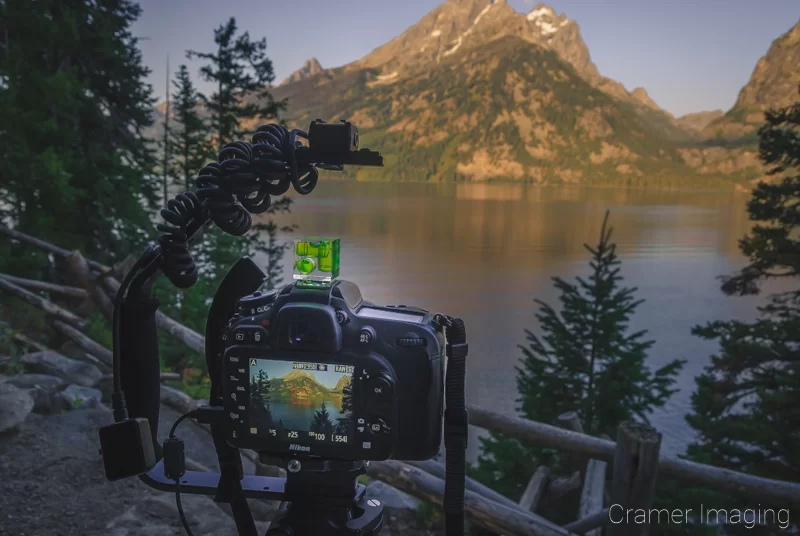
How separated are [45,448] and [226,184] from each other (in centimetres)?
374

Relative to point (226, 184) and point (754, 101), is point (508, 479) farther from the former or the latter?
point (754, 101)

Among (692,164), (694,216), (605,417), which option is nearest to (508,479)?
(605,417)

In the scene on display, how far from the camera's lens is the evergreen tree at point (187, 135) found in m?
17.1

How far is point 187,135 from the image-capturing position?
17.5 metres

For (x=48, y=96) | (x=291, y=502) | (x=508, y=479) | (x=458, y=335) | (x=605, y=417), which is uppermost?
(x=48, y=96)

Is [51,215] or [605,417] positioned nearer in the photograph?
[605,417]

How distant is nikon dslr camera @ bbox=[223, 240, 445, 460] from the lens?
4.85ft

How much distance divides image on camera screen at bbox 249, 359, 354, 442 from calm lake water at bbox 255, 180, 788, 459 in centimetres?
40

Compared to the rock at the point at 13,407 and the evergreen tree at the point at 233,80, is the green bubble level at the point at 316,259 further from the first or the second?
the evergreen tree at the point at 233,80

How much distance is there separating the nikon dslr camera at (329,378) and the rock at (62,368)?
18.0 feet

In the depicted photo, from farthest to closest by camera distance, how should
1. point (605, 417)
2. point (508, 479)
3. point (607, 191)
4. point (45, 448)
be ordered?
point (607, 191) < point (605, 417) < point (508, 479) < point (45, 448)

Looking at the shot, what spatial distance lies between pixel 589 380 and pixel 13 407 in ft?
19.3

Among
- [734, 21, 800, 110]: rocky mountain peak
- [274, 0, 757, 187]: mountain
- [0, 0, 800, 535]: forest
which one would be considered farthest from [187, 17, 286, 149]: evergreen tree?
[274, 0, 757, 187]: mountain

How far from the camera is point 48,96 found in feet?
34.8
